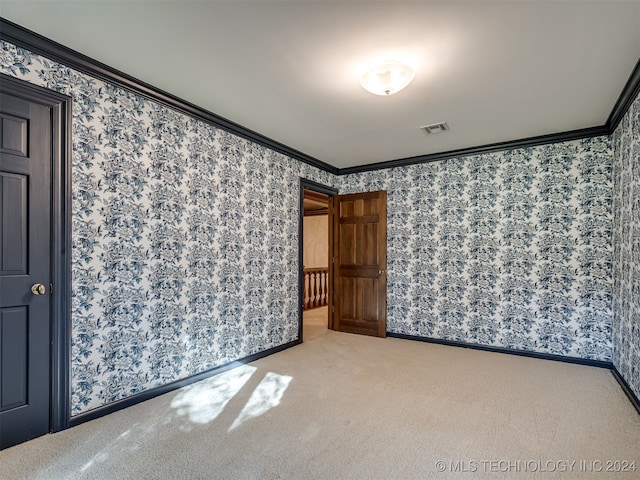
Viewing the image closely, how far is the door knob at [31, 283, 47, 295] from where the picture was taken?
83.0 inches

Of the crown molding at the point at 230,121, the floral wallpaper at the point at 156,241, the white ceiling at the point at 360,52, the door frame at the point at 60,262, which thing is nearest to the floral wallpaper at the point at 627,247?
the crown molding at the point at 230,121

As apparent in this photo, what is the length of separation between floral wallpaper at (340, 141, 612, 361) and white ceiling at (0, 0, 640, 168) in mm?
716

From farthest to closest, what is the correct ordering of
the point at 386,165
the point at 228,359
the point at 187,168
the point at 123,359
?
1. the point at 386,165
2. the point at 228,359
3. the point at 187,168
4. the point at 123,359

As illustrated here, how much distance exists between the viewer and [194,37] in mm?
2088

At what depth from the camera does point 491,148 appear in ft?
13.3

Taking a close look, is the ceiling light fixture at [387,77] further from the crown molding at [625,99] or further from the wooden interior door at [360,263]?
the wooden interior door at [360,263]

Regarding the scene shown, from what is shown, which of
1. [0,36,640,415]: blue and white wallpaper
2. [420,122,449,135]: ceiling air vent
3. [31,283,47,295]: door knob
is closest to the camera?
[31,283,47,295]: door knob

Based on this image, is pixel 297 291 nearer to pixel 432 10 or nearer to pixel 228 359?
pixel 228 359

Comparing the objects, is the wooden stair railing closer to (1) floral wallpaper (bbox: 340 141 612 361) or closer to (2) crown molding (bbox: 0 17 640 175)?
(1) floral wallpaper (bbox: 340 141 612 361)

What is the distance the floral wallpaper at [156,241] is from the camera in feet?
7.58

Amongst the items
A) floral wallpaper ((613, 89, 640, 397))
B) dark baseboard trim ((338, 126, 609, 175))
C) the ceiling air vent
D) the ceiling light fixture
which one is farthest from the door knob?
floral wallpaper ((613, 89, 640, 397))

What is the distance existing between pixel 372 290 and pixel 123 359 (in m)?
3.24

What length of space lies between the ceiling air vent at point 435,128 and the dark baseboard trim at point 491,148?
80cm

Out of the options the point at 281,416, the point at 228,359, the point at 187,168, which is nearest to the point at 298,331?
the point at 228,359
